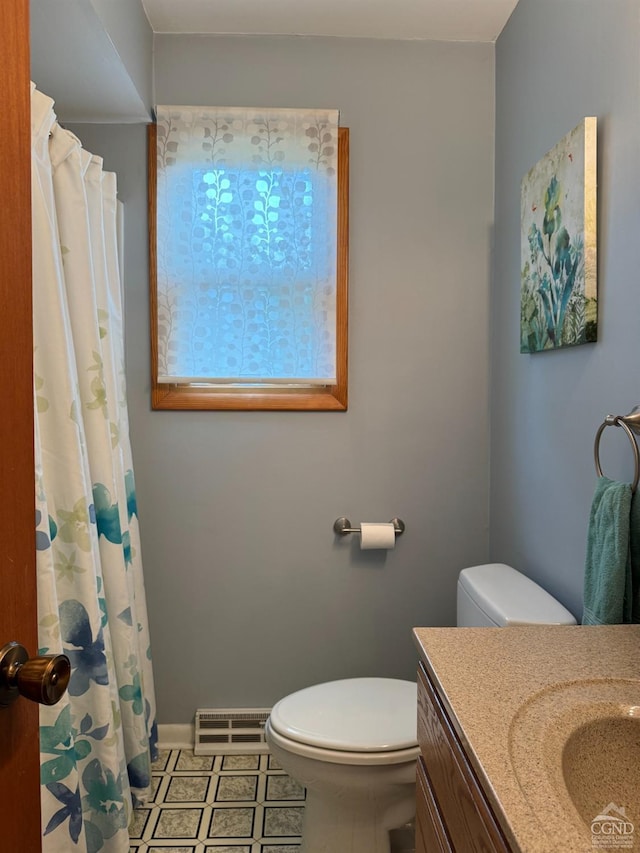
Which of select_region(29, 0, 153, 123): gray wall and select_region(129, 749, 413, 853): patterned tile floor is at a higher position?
select_region(29, 0, 153, 123): gray wall

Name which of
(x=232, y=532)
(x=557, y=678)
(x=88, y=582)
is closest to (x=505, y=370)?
(x=232, y=532)

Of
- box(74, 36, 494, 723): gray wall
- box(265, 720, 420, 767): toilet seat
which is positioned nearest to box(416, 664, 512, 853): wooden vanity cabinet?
box(265, 720, 420, 767): toilet seat

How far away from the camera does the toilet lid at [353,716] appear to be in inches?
61.3

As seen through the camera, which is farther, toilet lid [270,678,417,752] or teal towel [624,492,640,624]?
toilet lid [270,678,417,752]

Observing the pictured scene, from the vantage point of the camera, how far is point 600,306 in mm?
1412

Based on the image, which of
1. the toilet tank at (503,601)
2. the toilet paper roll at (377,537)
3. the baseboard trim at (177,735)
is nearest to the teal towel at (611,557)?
the toilet tank at (503,601)

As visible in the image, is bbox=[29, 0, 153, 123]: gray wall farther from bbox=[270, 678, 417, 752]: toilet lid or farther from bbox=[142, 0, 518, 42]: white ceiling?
bbox=[270, 678, 417, 752]: toilet lid

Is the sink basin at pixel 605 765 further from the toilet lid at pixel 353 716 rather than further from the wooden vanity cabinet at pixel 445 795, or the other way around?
the toilet lid at pixel 353 716

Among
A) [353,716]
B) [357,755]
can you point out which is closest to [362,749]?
[357,755]

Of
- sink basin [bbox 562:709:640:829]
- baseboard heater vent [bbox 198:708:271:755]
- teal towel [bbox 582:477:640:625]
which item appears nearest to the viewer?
sink basin [bbox 562:709:640:829]

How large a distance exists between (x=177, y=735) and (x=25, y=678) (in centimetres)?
178

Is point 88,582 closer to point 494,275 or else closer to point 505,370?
point 505,370

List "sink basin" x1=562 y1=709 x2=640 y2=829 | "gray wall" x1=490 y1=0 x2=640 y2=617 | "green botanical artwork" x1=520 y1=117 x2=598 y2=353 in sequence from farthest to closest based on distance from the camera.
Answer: "green botanical artwork" x1=520 y1=117 x2=598 y2=353 → "gray wall" x1=490 y1=0 x2=640 y2=617 → "sink basin" x1=562 y1=709 x2=640 y2=829

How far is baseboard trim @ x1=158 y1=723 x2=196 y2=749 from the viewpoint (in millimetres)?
2266
